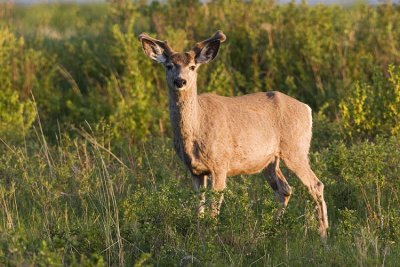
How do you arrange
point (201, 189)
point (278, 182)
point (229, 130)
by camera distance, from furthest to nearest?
point (278, 182) → point (229, 130) → point (201, 189)

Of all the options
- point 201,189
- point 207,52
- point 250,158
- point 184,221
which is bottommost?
point 184,221

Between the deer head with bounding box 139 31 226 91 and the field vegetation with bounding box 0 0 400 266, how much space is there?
107 centimetres

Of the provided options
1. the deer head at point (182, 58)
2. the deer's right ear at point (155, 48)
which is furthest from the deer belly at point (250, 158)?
the deer's right ear at point (155, 48)

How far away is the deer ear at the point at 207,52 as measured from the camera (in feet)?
28.2

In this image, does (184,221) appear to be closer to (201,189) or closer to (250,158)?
(201,189)

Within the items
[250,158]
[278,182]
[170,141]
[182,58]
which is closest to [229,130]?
[250,158]

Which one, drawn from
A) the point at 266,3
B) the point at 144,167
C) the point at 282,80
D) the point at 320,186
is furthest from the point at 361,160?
the point at 266,3

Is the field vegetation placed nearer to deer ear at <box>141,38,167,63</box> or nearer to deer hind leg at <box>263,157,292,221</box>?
deer hind leg at <box>263,157,292,221</box>

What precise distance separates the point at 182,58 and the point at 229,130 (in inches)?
33.8

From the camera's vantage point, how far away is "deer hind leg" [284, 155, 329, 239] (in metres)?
8.93

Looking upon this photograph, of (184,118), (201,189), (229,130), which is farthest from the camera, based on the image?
(229,130)

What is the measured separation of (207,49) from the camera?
28.5 feet

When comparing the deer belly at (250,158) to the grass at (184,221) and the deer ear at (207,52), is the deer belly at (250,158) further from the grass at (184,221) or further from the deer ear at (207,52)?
the deer ear at (207,52)

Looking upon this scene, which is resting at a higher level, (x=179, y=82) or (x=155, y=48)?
(x=155, y=48)
